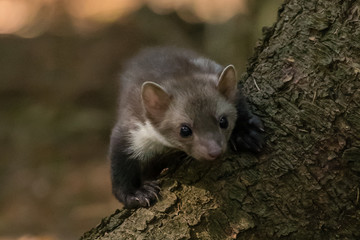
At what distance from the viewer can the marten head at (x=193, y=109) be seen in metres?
3.60

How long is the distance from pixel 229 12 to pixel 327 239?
26.3ft

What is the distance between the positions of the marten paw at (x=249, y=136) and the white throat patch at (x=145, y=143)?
2.25 feet

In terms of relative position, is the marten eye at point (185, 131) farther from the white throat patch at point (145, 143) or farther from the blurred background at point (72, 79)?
the blurred background at point (72, 79)

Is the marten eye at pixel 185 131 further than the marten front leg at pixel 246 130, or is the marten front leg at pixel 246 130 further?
the marten eye at pixel 185 131

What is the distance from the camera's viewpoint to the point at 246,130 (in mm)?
3590

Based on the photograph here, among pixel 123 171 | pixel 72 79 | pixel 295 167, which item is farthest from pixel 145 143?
pixel 72 79

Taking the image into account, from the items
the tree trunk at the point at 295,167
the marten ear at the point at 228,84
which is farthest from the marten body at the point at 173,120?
the tree trunk at the point at 295,167

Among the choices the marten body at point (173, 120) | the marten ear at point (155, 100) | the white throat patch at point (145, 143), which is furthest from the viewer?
the white throat patch at point (145, 143)

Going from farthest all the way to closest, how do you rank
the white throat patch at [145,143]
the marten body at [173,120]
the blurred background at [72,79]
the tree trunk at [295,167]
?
1. the blurred background at [72,79]
2. the white throat patch at [145,143]
3. the marten body at [173,120]
4. the tree trunk at [295,167]

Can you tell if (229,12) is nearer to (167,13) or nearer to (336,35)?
(167,13)

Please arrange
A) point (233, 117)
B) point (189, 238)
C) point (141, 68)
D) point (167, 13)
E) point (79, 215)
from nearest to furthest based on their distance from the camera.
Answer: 1. point (189, 238)
2. point (233, 117)
3. point (141, 68)
4. point (79, 215)
5. point (167, 13)

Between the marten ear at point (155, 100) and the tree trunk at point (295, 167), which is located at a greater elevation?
the marten ear at point (155, 100)

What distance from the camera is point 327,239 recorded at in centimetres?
323

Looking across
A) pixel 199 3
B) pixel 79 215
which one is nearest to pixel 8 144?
pixel 79 215
